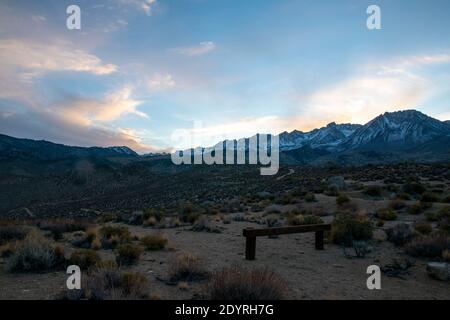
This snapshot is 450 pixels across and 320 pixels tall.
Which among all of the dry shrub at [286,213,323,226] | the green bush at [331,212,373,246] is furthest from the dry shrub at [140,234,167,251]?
the dry shrub at [286,213,323,226]

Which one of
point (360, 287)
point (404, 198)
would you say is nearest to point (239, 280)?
point (360, 287)

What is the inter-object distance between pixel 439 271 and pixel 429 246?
2.17 m

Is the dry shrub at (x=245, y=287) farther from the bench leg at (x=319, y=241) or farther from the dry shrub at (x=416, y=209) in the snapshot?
the dry shrub at (x=416, y=209)

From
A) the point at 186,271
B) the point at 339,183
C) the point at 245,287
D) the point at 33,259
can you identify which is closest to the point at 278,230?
the point at 186,271

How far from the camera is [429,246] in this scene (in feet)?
35.3

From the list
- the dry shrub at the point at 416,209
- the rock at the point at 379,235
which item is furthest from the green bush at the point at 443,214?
the rock at the point at 379,235

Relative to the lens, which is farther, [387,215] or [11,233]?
[387,215]

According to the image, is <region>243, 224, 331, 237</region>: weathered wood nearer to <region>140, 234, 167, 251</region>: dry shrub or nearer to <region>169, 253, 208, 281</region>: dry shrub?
<region>169, 253, 208, 281</region>: dry shrub

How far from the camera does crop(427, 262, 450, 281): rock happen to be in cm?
871

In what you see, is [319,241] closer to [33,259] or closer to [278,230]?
[278,230]

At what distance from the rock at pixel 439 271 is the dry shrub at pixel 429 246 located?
1748 millimetres

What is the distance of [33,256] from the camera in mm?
9102

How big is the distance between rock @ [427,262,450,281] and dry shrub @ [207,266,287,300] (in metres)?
4.38
